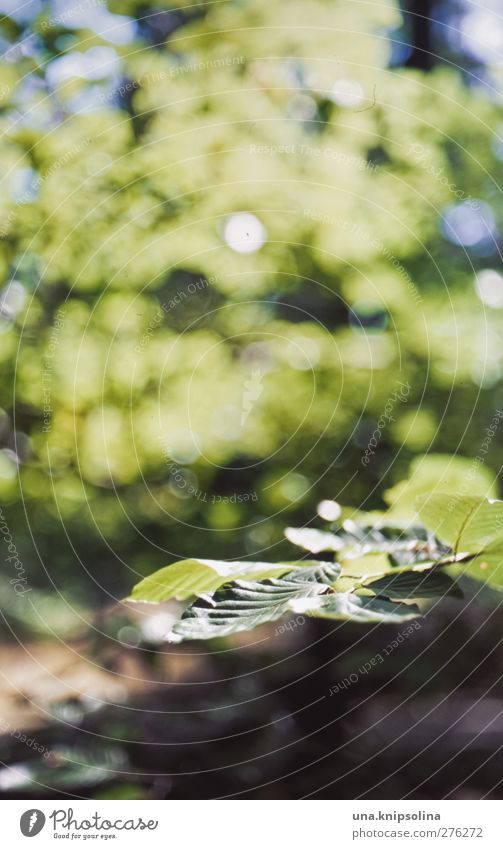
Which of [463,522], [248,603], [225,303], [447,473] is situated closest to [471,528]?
[463,522]

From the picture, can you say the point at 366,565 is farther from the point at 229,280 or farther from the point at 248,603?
the point at 229,280

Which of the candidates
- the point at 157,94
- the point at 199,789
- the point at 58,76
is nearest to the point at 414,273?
the point at 157,94

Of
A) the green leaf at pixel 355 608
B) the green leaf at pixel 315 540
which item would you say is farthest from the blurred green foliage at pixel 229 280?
the green leaf at pixel 355 608

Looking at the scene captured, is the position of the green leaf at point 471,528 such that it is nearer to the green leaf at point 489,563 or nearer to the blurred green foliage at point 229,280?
the green leaf at point 489,563

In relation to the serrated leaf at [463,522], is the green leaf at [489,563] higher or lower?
lower

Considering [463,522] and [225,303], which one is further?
[225,303]

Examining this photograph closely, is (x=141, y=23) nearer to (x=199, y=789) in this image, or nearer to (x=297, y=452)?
(x=297, y=452)
